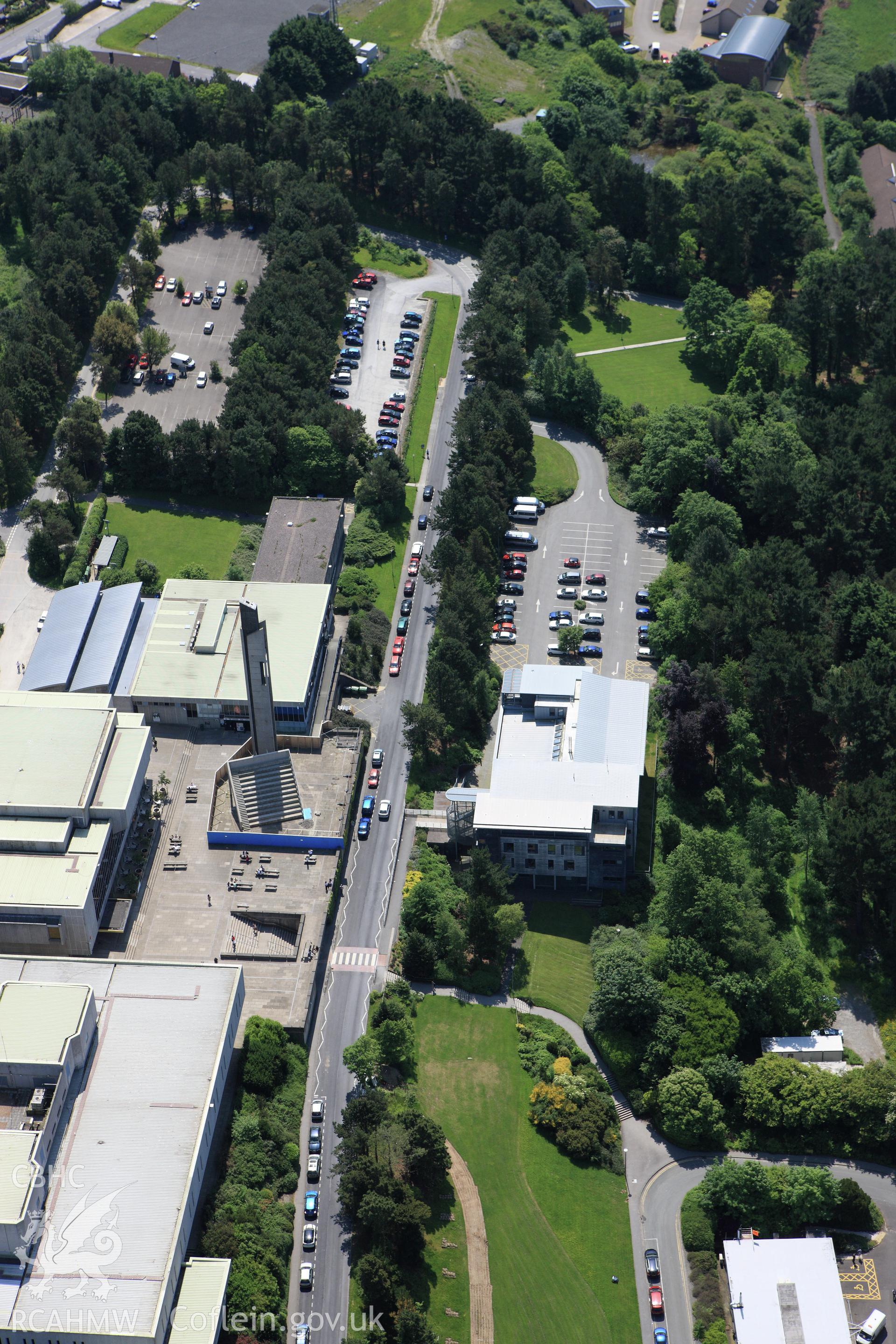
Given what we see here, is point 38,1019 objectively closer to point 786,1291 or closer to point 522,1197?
point 522,1197

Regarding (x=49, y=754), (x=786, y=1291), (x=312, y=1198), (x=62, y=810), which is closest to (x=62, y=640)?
(x=49, y=754)

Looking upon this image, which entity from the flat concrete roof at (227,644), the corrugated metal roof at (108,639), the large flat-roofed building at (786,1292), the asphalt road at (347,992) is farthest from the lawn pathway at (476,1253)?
the corrugated metal roof at (108,639)

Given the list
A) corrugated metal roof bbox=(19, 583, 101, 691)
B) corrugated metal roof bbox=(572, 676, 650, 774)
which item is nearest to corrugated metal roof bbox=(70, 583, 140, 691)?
corrugated metal roof bbox=(19, 583, 101, 691)

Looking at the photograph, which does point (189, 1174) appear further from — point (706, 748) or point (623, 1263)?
point (706, 748)

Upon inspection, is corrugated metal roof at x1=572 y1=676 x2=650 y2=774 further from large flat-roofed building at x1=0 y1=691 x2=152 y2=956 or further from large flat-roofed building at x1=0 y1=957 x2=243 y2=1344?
large flat-roofed building at x1=0 y1=957 x2=243 y2=1344

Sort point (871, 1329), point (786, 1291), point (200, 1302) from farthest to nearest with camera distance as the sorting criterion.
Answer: point (786, 1291) < point (871, 1329) < point (200, 1302)

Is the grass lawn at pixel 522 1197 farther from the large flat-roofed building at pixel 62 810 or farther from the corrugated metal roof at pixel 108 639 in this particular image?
the corrugated metal roof at pixel 108 639
